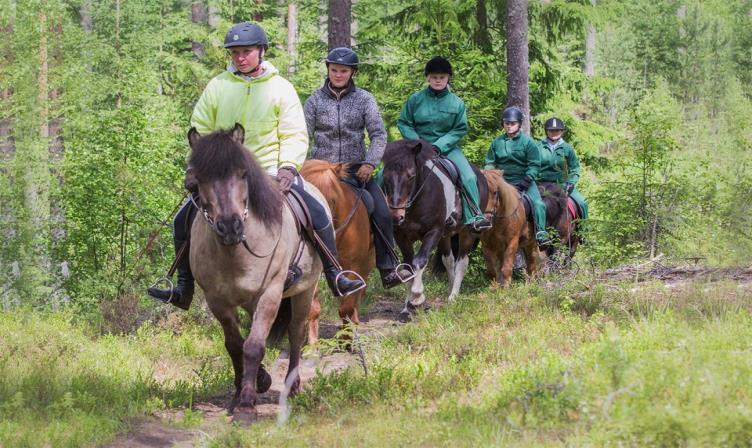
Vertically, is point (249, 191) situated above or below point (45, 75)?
below

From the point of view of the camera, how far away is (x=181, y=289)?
315 inches

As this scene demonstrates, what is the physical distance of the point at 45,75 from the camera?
31.3 meters

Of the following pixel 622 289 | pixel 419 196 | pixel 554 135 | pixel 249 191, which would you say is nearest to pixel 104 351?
pixel 249 191

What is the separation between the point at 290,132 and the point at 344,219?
211 cm

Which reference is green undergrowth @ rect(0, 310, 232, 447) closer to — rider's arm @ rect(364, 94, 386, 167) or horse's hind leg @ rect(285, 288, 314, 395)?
horse's hind leg @ rect(285, 288, 314, 395)

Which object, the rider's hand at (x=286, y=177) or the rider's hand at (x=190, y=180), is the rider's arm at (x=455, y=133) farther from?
the rider's hand at (x=190, y=180)

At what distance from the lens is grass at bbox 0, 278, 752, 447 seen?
196 inches

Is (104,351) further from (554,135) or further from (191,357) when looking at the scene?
(554,135)

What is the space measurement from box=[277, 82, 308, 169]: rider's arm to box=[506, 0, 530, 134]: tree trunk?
867 centimetres

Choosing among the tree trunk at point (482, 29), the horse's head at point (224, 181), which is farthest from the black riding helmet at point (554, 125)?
the horse's head at point (224, 181)

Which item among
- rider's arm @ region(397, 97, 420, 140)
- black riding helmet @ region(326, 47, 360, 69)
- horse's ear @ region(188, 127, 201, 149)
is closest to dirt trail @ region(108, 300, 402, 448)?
horse's ear @ region(188, 127, 201, 149)

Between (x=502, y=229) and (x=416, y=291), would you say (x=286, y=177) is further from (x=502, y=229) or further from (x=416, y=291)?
(x=502, y=229)

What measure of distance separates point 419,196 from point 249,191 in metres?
5.53

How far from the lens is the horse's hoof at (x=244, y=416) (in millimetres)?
6584
